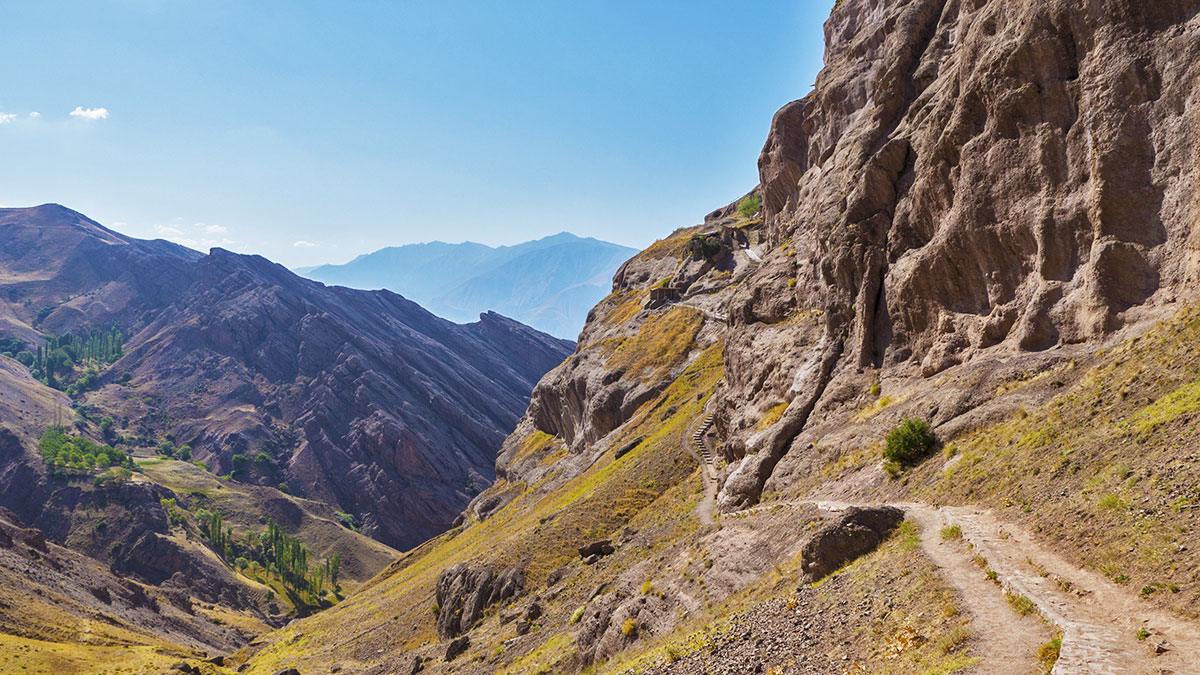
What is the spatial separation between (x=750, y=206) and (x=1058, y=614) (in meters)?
124

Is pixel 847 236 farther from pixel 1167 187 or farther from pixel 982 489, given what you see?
pixel 982 489

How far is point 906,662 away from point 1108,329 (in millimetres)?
17177

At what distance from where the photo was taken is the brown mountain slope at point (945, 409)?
14977mm

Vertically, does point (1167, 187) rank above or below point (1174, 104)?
below

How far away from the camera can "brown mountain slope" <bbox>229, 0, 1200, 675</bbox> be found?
590 inches

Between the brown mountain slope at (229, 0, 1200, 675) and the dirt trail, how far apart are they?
0.07m

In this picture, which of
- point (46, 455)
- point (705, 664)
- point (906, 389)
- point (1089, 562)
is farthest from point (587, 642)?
point (46, 455)

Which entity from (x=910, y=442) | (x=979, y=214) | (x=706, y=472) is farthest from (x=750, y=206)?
(x=910, y=442)

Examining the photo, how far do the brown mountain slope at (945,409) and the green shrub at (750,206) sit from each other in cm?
7060

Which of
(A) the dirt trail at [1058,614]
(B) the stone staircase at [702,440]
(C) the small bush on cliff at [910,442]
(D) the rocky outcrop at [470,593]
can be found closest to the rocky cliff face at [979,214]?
(C) the small bush on cliff at [910,442]

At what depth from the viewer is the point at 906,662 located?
542 inches

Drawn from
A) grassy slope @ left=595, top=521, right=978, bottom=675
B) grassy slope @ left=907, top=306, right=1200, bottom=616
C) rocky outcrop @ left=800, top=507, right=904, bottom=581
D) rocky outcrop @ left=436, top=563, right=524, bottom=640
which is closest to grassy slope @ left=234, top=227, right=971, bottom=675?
grassy slope @ left=595, top=521, right=978, bottom=675

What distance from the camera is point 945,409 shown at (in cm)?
2720

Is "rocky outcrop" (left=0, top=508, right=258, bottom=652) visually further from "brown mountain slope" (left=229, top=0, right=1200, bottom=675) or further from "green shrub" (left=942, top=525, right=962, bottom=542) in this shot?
"green shrub" (left=942, top=525, right=962, bottom=542)
